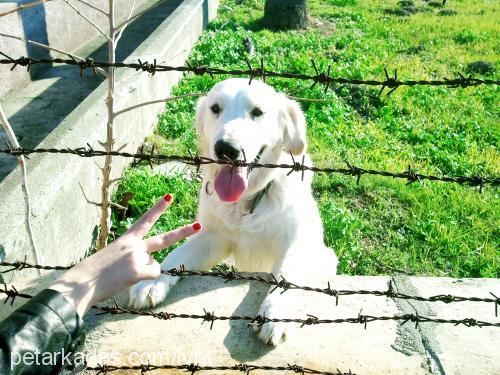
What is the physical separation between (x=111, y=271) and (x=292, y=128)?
1.81m

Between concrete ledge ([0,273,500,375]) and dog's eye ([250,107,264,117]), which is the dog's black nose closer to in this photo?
dog's eye ([250,107,264,117])

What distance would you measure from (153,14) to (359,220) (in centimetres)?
860

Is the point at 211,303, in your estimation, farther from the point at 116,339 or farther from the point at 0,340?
the point at 0,340

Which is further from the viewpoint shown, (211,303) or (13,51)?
(13,51)

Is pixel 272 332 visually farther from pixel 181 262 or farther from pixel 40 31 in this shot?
pixel 40 31

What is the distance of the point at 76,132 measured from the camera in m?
3.82

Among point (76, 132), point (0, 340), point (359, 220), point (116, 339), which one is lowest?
point (359, 220)

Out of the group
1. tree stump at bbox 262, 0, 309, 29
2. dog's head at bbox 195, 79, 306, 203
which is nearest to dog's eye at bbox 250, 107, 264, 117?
dog's head at bbox 195, 79, 306, 203

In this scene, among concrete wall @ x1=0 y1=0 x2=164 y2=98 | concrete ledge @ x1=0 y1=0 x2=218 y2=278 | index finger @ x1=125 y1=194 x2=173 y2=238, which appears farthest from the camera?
concrete wall @ x1=0 y1=0 x2=164 y2=98

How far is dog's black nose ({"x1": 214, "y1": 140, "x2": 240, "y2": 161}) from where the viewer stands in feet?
8.90

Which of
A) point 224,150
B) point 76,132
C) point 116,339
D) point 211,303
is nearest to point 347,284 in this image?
point 211,303

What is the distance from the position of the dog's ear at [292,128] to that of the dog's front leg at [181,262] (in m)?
0.77

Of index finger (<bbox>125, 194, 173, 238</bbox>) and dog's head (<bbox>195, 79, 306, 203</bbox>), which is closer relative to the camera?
index finger (<bbox>125, 194, 173, 238</bbox>)

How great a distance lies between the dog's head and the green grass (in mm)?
232
